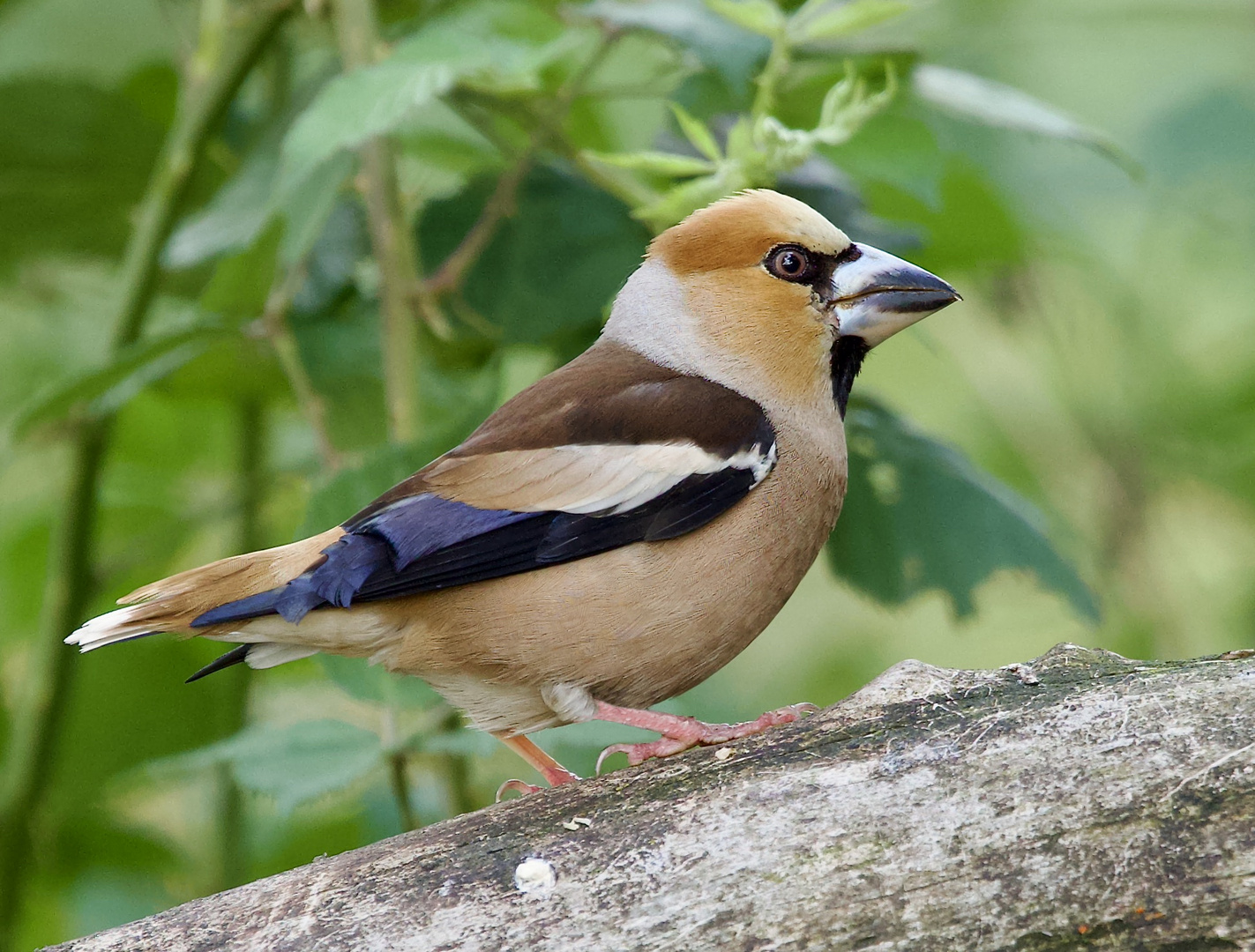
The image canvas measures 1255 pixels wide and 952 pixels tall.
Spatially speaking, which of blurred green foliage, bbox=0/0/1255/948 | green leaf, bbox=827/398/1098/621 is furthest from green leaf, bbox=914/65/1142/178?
green leaf, bbox=827/398/1098/621

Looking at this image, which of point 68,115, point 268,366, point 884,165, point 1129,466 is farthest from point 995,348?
point 68,115

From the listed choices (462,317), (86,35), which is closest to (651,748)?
(462,317)

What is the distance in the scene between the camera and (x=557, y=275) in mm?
3855

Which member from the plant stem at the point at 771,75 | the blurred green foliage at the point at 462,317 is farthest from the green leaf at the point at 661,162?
the plant stem at the point at 771,75

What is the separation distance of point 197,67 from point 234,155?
0.90m

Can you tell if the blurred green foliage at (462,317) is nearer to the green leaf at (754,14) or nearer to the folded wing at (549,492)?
the green leaf at (754,14)

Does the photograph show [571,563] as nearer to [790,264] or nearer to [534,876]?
[534,876]

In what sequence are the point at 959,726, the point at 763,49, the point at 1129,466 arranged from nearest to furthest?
the point at 959,726 → the point at 763,49 → the point at 1129,466

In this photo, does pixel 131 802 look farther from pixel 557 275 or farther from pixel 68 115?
pixel 557 275

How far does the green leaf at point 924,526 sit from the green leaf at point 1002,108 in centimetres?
87

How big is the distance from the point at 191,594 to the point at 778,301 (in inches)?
64.8

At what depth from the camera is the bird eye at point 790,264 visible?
3.45 metres

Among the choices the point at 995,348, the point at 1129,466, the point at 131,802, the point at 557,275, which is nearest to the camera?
the point at 557,275

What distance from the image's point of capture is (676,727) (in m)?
2.92
